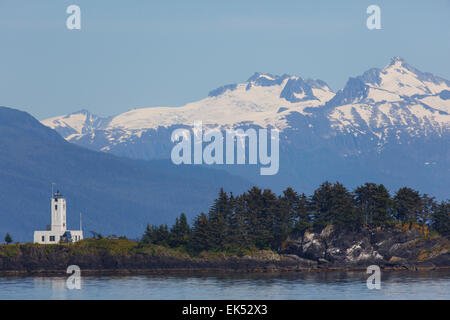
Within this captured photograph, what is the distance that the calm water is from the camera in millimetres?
157000

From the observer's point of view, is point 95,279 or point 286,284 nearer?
point 286,284

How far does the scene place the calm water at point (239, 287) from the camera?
→ 157000 mm

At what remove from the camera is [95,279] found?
190125 mm

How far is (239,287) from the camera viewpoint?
170m
